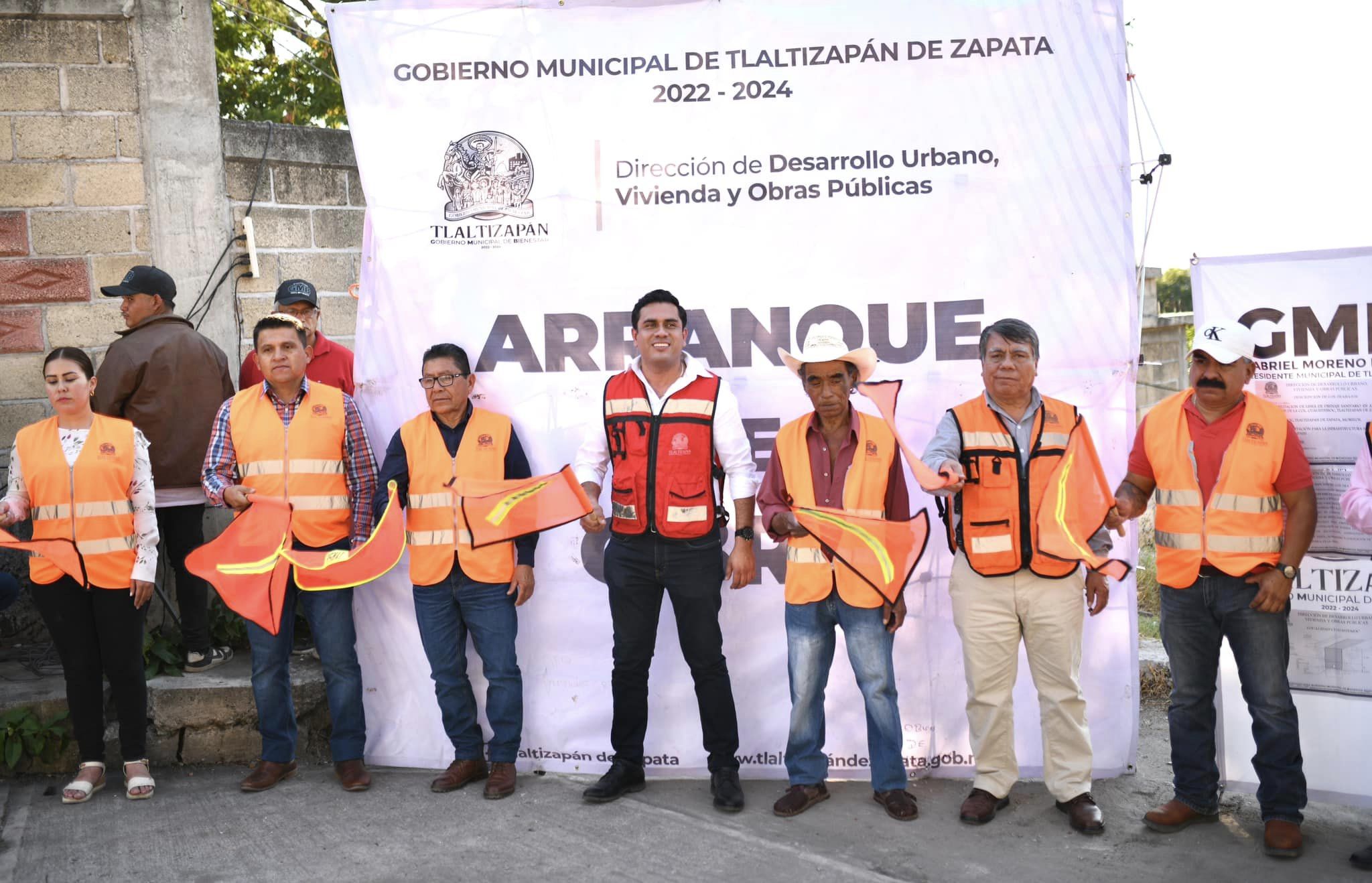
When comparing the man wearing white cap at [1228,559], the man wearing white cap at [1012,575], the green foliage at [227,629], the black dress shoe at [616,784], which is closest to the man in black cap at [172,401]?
the green foliage at [227,629]

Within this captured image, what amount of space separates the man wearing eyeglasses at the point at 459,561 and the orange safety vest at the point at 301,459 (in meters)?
0.21

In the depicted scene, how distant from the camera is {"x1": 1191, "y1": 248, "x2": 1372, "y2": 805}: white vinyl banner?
436 cm

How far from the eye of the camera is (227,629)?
5957mm

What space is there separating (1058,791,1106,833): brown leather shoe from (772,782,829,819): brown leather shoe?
3.04 ft

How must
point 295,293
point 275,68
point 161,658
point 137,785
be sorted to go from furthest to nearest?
1. point 275,68
2. point 295,293
3. point 161,658
4. point 137,785

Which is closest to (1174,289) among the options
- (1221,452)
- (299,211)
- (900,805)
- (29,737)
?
(299,211)

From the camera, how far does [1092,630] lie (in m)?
4.88

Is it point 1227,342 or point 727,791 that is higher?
point 1227,342

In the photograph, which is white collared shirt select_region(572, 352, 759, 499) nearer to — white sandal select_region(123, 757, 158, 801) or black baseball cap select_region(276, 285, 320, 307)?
black baseball cap select_region(276, 285, 320, 307)

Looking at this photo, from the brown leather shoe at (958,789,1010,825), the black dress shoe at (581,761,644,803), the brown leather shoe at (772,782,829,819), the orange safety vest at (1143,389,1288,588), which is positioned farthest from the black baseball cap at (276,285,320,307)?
the orange safety vest at (1143,389,1288,588)

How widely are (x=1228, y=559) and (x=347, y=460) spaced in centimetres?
350

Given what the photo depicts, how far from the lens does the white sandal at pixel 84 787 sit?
4730mm

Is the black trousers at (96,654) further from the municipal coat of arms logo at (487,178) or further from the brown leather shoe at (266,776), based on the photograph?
the municipal coat of arms logo at (487,178)

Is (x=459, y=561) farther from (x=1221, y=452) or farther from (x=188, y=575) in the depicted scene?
(x=1221, y=452)
